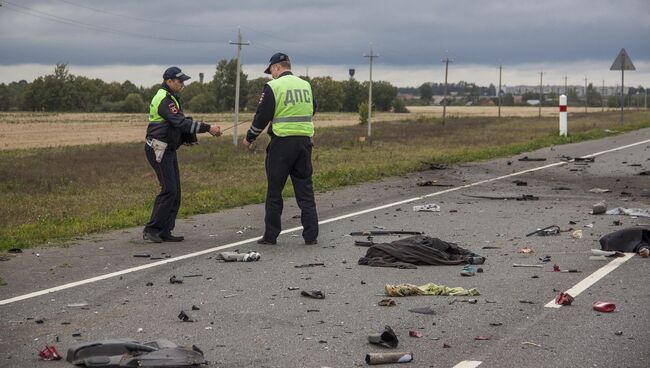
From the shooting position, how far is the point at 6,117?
84.4m

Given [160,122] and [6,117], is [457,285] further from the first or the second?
[6,117]

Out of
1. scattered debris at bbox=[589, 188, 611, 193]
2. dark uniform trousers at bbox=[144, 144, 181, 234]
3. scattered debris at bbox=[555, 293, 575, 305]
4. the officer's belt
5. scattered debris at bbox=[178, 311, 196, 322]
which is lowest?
scattered debris at bbox=[589, 188, 611, 193]

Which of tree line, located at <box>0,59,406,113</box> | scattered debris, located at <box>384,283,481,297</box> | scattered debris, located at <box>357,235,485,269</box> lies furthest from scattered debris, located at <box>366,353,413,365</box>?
tree line, located at <box>0,59,406,113</box>

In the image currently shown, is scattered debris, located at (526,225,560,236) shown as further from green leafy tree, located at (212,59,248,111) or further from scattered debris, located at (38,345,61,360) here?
green leafy tree, located at (212,59,248,111)

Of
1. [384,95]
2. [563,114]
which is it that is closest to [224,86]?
[384,95]

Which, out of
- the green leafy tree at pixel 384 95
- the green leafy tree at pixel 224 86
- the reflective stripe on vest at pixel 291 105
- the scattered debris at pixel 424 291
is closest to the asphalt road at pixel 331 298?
the scattered debris at pixel 424 291

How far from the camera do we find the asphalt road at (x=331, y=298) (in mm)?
6516

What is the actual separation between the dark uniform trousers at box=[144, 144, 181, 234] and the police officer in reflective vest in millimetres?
975

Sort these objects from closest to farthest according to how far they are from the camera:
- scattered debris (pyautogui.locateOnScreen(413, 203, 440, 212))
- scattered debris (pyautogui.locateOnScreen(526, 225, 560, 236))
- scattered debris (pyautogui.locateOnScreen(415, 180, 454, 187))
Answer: scattered debris (pyautogui.locateOnScreen(526, 225, 560, 236)) → scattered debris (pyautogui.locateOnScreen(413, 203, 440, 212)) → scattered debris (pyautogui.locateOnScreen(415, 180, 454, 187))

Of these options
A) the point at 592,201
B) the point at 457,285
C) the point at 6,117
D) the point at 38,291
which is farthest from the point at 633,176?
the point at 6,117

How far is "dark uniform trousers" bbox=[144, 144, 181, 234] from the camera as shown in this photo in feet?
38.1

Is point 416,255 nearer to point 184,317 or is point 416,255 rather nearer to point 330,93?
point 184,317

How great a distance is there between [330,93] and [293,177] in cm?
10556

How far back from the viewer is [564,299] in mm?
7910
